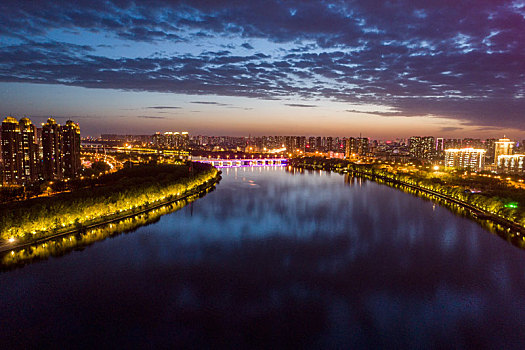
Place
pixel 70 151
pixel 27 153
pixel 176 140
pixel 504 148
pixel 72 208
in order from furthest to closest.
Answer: pixel 176 140 < pixel 504 148 < pixel 70 151 < pixel 27 153 < pixel 72 208

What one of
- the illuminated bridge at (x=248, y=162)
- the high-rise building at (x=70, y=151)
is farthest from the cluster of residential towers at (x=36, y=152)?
the illuminated bridge at (x=248, y=162)

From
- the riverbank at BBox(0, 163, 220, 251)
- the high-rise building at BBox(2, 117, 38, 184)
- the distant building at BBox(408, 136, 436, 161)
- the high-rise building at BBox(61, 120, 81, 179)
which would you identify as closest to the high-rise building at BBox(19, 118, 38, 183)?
the high-rise building at BBox(2, 117, 38, 184)

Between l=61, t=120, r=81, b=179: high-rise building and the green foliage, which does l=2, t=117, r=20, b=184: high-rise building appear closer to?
l=61, t=120, r=81, b=179: high-rise building

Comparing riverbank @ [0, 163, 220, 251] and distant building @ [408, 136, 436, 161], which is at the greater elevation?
distant building @ [408, 136, 436, 161]

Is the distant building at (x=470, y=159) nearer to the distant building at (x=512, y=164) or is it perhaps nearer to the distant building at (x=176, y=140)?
the distant building at (x=512, y=164)

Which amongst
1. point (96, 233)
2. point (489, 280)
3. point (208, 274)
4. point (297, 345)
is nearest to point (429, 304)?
point (489, 280)

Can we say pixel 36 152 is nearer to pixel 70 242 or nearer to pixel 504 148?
pixel 70 242

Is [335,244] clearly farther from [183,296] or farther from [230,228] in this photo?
[183,296]

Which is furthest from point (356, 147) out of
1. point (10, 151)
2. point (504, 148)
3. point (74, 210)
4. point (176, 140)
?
point (74, 210)
